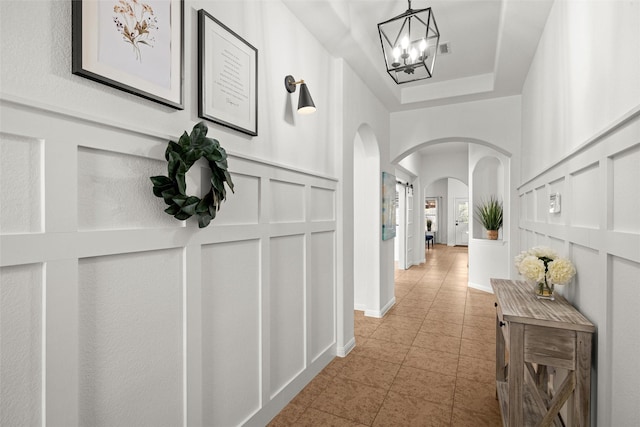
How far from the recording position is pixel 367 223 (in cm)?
430

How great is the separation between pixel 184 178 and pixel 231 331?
90 cm

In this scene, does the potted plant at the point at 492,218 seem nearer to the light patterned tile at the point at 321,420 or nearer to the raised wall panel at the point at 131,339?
the light patterned tile at the point at 321,420

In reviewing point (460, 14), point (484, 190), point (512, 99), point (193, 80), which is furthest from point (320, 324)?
point (484, 190)

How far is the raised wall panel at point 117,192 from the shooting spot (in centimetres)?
113

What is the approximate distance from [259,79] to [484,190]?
18.4ft

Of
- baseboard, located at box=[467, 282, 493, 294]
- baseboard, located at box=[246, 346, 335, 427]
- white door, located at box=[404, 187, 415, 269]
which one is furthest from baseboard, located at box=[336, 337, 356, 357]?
white door, located at box=[404, 187, 415, 269]

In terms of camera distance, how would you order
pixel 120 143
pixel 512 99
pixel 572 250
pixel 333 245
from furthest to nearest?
pixel 512 99, pixel 333 245, pixel 572 250, pixel 120 143

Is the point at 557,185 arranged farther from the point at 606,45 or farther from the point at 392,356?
the point at 392,356

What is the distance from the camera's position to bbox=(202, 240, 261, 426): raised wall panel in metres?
1.65

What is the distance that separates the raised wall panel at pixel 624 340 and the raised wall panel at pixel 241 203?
5.57 ft

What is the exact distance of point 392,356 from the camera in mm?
3068

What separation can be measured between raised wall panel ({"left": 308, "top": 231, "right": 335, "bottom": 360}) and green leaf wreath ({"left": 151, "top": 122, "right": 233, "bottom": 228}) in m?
1.23

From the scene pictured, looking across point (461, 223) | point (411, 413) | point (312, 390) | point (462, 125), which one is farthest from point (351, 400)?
point (461, 223)

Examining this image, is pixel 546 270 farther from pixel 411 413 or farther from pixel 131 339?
pixel 131 339
